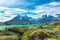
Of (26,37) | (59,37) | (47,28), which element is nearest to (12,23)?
(26,37)

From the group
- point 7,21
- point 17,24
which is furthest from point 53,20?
point 7,21

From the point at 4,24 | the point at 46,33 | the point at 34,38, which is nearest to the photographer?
the point at 34,38

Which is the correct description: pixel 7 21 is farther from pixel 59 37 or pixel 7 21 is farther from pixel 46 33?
pixel 59 37

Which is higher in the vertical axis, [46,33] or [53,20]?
[53,20]

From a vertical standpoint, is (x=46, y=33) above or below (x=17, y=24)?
below

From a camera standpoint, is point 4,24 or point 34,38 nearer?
point 34,38

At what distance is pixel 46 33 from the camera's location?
3.89 meters

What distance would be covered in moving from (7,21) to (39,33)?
1.16 meters

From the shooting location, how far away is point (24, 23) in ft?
14.3

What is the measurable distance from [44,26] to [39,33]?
0.83 m

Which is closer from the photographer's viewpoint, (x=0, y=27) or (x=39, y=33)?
(x=39, y=33)

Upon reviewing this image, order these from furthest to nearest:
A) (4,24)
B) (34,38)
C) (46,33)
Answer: (4,24), (46,33), (34,38)

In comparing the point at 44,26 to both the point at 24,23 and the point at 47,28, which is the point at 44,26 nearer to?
the point at 47,28

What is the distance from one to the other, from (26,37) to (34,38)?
27cm
